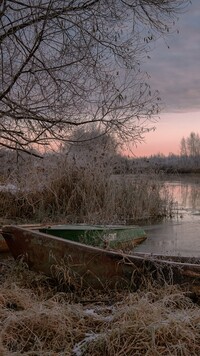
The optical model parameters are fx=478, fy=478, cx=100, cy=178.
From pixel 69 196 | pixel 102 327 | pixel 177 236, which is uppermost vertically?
pixel 69 196

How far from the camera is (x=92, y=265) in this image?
530cm

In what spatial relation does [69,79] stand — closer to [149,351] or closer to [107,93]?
[107,93]

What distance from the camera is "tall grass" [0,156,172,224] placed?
35.4 feet

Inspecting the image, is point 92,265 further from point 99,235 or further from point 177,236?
point 177,236

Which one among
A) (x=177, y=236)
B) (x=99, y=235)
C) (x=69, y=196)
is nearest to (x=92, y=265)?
(x=99, y=235)

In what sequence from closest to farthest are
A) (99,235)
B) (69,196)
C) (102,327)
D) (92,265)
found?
(102,327), (92,265), (99,235), (69,196)

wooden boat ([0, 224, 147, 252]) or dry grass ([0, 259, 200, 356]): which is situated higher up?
wooden boat ([0, 224, 147, 252])

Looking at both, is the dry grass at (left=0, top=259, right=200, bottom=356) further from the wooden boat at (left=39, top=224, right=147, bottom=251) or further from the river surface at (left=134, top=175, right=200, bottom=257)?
the river surface at (left=134, top=175, right=200, bottom=257)

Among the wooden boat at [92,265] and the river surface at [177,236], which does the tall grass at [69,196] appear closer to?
the river surface at [177,236]

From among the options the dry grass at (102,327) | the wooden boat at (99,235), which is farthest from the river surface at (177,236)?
the dry grass at (102,327)

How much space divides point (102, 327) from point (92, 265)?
1.41 meters

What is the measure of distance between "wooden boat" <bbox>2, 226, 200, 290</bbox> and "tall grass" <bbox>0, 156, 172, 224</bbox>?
4.53 m

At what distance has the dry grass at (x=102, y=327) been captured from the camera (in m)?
3.47

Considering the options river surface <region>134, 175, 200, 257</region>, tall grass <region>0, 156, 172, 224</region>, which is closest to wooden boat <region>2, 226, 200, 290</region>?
river surface <region>134, 175, 200, 257</region>
